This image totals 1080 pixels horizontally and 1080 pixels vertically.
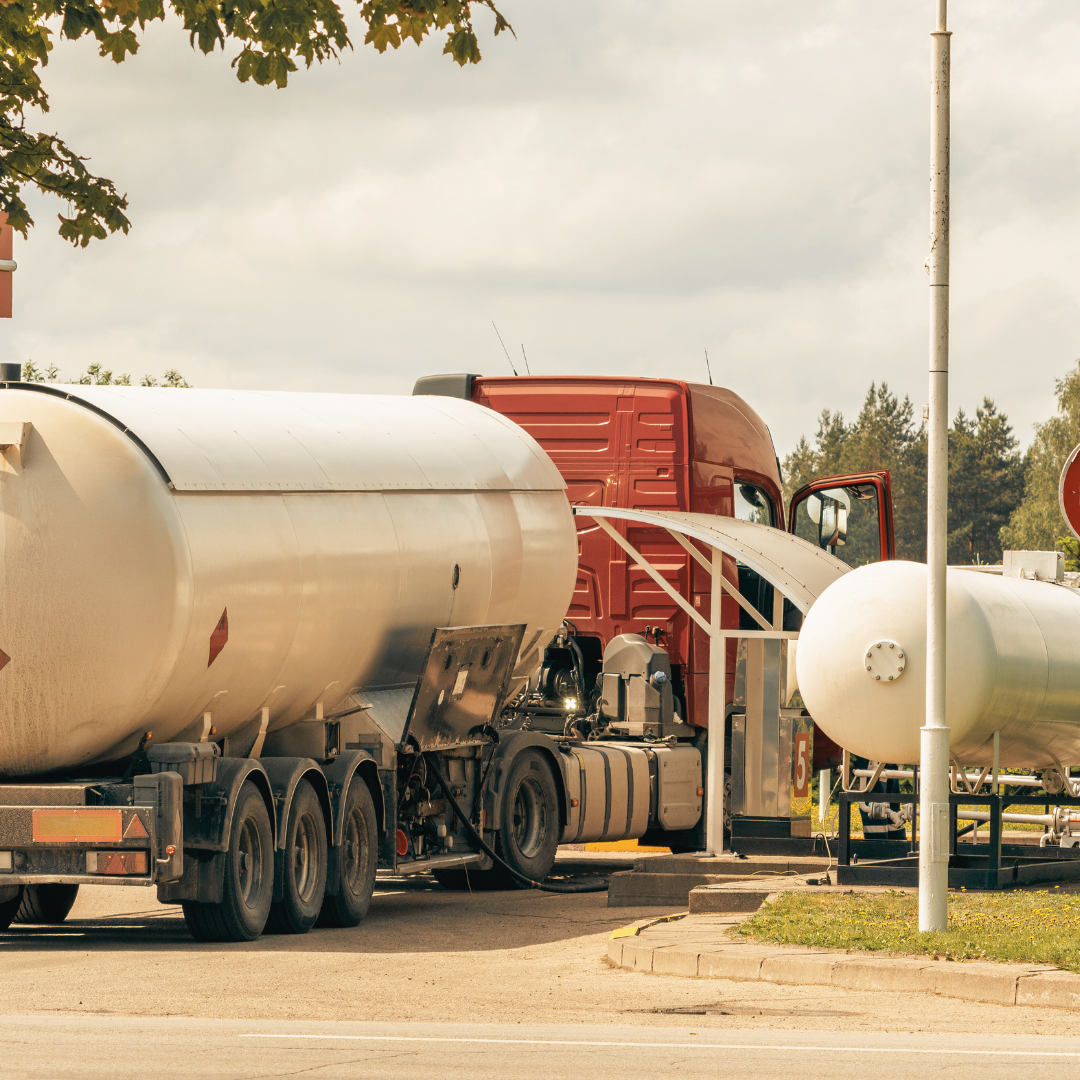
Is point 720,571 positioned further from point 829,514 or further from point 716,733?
point 829,514

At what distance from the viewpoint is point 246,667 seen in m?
14.0

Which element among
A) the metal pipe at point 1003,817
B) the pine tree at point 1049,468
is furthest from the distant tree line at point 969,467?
the metal pipe at point 1003,817

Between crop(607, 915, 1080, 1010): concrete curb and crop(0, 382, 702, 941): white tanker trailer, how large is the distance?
2814 mm

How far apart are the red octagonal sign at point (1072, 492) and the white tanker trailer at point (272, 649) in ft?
17.2

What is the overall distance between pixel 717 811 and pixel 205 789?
5943mm

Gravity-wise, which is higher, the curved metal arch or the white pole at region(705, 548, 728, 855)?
the curved metal arch

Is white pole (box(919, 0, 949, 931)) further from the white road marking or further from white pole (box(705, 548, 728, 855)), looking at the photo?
white pole (box(705, 548, 728, 855))

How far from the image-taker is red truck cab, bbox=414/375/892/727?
68.0 ft

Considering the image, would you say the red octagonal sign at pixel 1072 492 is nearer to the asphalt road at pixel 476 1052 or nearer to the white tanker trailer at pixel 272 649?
the asphalt road at pixel 476 1052

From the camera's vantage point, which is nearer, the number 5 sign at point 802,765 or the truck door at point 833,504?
the number 5 sign at point 802,765

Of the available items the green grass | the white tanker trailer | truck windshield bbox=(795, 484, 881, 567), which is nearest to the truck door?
truck windshield bbox=(795, 484, 881, 567)

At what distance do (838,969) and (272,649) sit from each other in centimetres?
461

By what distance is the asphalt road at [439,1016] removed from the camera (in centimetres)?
862

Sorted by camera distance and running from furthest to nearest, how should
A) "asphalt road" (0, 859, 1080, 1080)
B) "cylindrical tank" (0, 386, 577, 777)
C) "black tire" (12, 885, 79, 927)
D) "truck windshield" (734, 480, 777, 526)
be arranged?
"truck windshield" (734, 480, 777, 526)
"black tire" (12, 885, 79, 927)
"cylindrical tank" (0, 386, 577, 777)
"asphalt road" (0, 859, 1080, 1080)
